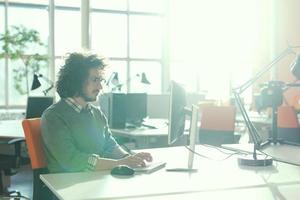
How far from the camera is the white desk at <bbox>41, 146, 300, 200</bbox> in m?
1.67

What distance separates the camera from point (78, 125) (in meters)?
2.41

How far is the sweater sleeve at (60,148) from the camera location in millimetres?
2211

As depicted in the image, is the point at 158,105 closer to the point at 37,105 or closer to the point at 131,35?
the point at 37,105

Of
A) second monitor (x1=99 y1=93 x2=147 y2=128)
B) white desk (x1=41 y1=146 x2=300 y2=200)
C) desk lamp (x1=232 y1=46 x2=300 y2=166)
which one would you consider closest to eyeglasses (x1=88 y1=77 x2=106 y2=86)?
white desk (x1=41 y1=146 x2=300 y2=200)

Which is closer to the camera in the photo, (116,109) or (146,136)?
(146,136)

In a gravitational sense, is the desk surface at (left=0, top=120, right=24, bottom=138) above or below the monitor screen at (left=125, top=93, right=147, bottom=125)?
below

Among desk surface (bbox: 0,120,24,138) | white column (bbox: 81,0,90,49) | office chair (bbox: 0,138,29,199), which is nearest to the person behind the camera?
office chair (bbox: 0,138,29,199)

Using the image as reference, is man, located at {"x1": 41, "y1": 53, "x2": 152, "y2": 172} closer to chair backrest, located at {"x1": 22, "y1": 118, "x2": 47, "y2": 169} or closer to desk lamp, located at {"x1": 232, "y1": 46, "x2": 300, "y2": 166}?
chair backrest, located at {"x1": 22, "y1": 118, "x2": 47, "y2": 169}

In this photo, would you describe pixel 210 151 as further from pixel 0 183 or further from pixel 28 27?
pixel 28 27

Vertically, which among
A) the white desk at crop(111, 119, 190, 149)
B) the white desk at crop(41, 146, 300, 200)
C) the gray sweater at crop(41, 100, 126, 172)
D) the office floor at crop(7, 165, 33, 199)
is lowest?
the office floor at crop(7, 165, 33, 199)

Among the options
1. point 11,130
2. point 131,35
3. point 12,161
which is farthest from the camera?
point 131,35

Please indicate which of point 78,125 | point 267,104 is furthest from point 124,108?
point 78,125

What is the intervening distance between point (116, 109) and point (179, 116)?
2.52 m

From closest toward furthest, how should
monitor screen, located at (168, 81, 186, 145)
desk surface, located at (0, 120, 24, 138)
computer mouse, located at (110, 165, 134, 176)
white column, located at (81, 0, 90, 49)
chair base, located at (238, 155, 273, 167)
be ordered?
computer mouse, located at (110, 165, 134, 176) < monitor screen, located at (168, 81, 186, 145) < chair base, located at (238, 155, 273, 167) < desk surface, located at (0, 120, 24, 138) < white column, located at (81, 0, 90, 49)
